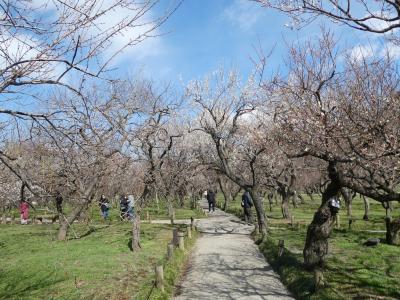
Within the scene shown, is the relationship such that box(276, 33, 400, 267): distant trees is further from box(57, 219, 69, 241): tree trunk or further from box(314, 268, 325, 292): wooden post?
box(57, 219, 69, 241): tree trunk

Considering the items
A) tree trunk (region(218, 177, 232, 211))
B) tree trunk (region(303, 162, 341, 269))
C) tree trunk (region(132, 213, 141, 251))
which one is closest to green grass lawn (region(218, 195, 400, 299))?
tree trunk (region(303, 162, 341, 269))

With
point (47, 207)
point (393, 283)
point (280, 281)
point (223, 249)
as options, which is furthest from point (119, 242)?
point (47, 207)

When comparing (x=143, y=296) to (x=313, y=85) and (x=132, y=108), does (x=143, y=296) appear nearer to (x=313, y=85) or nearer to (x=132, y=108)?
(x=132, y=108)

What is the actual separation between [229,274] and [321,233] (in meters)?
2.88

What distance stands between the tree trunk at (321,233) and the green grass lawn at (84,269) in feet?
12.2

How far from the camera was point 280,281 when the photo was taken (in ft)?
39.0

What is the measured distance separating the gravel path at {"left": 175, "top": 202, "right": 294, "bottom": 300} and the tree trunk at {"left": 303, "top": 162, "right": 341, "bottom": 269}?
1.11 metres

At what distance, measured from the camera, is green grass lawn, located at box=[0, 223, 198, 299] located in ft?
34.2

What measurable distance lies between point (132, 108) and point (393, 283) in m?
7.75

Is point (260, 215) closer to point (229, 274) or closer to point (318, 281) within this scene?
point (229, 274)

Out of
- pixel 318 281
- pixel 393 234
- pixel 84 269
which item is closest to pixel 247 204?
pixel 393 234

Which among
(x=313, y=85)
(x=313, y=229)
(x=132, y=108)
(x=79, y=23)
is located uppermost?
(x=313, y=85)

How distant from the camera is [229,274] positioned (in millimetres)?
12727

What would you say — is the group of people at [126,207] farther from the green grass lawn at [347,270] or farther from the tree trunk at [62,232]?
the green grass lawn at [347,270]
